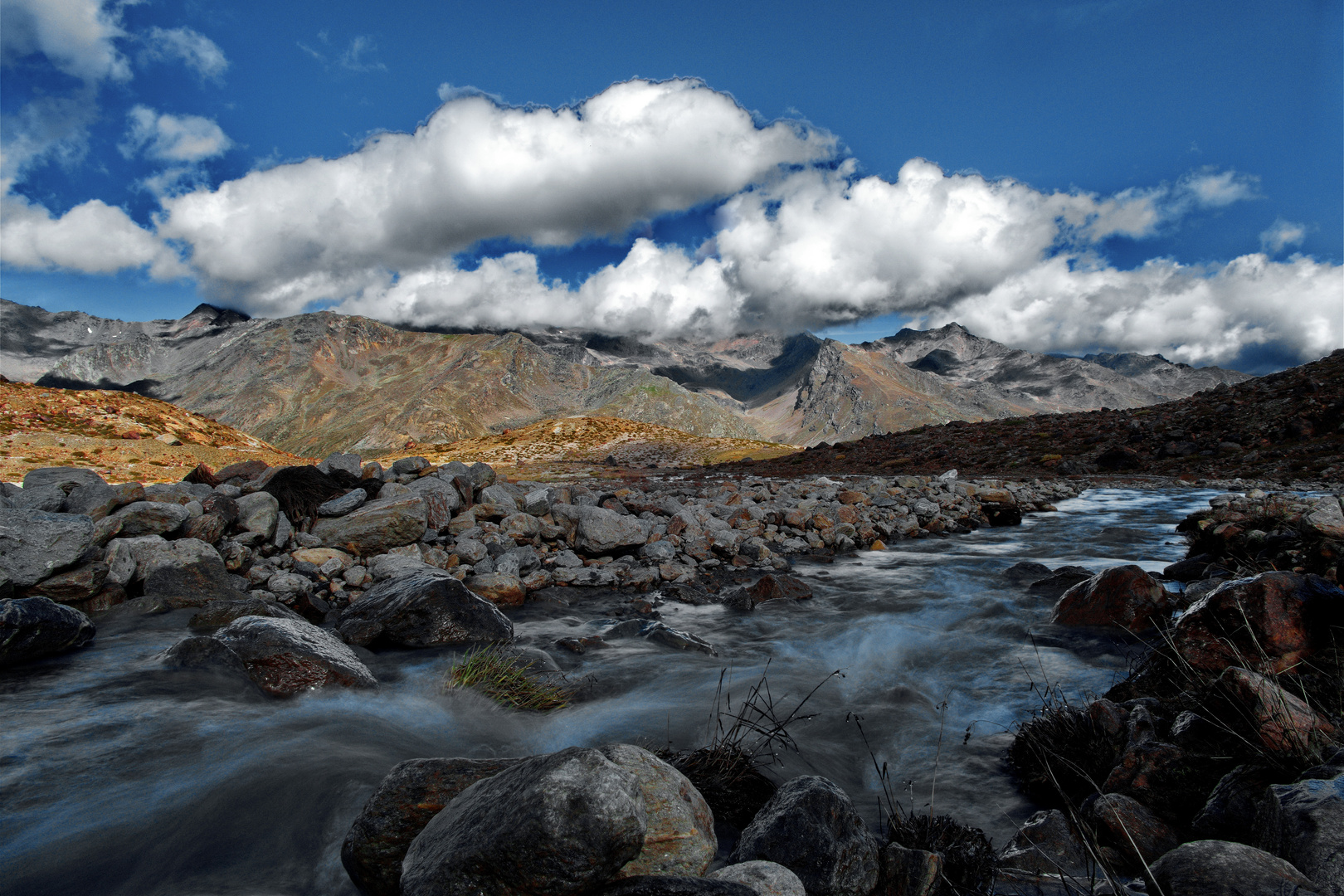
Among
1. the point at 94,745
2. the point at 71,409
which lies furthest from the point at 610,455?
the point at 94,745

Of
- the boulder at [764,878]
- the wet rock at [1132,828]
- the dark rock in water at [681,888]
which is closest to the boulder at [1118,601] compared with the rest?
the wet rock at [1132,828]

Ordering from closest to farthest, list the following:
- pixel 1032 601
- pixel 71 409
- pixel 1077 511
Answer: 1. pixel 1032 601
2. pixel 1077 511
3. pixel 71 409

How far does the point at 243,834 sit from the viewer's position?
15.2ft

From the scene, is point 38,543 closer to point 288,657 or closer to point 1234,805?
point 288,657

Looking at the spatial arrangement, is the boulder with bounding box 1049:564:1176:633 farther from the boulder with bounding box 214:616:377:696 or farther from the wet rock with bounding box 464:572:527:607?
the boulder with bounding box 214:616:377:696

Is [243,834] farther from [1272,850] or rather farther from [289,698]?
[1272,850]

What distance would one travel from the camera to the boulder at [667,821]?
359 cm

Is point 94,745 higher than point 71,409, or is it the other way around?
point 71,409

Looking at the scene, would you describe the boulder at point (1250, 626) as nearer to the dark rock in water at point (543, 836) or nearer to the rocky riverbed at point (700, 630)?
the rocky riverbed at point (700, 630)

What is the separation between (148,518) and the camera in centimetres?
1076

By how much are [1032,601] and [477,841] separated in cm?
1154

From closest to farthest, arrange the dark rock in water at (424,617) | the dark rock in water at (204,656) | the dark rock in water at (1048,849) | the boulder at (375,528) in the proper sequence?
the dark rock in water at (1048,849) < the dark rock in water at (204,656) < the dark rock in water at (424,617) < the boulder at (375,528)

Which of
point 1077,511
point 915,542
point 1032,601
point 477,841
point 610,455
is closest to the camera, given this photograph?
point 477,841

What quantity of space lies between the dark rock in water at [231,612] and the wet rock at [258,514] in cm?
337
